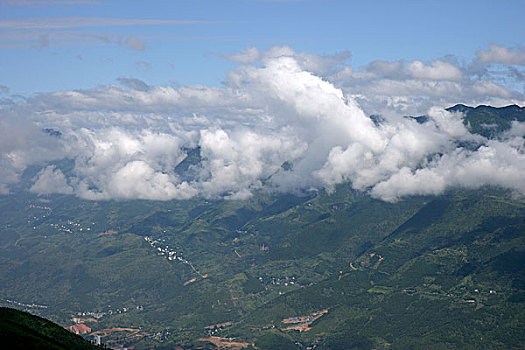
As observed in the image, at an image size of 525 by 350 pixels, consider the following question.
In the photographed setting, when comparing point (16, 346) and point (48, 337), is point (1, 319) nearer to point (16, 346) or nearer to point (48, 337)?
point (48, 337)

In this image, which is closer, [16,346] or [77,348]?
[16,346]

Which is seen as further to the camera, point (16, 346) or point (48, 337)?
point (48, 337)

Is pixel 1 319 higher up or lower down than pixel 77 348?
higher up

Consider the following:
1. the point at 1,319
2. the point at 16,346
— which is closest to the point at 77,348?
the point at 1,319

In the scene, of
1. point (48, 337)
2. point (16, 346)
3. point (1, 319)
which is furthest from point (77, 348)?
point (16, 346)

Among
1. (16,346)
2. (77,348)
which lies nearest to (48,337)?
(77,348)

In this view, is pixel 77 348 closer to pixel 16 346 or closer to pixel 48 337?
pixel 48 337
